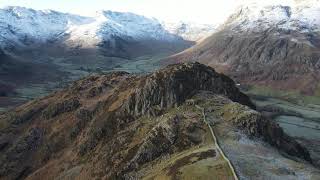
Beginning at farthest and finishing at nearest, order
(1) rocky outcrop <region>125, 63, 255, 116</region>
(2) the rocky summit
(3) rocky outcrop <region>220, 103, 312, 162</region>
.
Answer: (1) rocky outcrop <region>125, 63, 255, 116</region> → (3) rocky outcrop <region>220, 103, 312, 162</region> → (2) the rocky summit

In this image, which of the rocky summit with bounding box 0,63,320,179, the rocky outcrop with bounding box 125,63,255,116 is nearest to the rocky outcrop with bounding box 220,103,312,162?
the rocky summit with bounding box 0,63,320,179

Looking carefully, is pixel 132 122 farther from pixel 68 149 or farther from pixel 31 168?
pixel 31 168

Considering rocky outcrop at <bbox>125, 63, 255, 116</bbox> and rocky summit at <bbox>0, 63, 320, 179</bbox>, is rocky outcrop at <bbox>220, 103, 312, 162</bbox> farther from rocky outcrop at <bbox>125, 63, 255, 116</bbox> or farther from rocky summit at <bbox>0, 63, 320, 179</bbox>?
rocky outcrop at <bbox>125, 63, 255, 116</bbox>

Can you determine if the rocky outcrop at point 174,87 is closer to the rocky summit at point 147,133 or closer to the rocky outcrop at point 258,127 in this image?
the rocky summit at point 147,133

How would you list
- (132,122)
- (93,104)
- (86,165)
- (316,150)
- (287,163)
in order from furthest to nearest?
(316,150) < (93,104) < (132,122) < (86,165) < (287,163)

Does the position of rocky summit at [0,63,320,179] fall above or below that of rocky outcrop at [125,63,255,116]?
below

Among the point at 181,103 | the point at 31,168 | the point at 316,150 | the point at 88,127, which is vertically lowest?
the point at 316,150

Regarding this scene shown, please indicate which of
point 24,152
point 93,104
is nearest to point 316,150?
point 93,104

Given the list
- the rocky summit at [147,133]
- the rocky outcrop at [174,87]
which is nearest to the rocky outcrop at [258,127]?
the rocky summit at [147,133]
